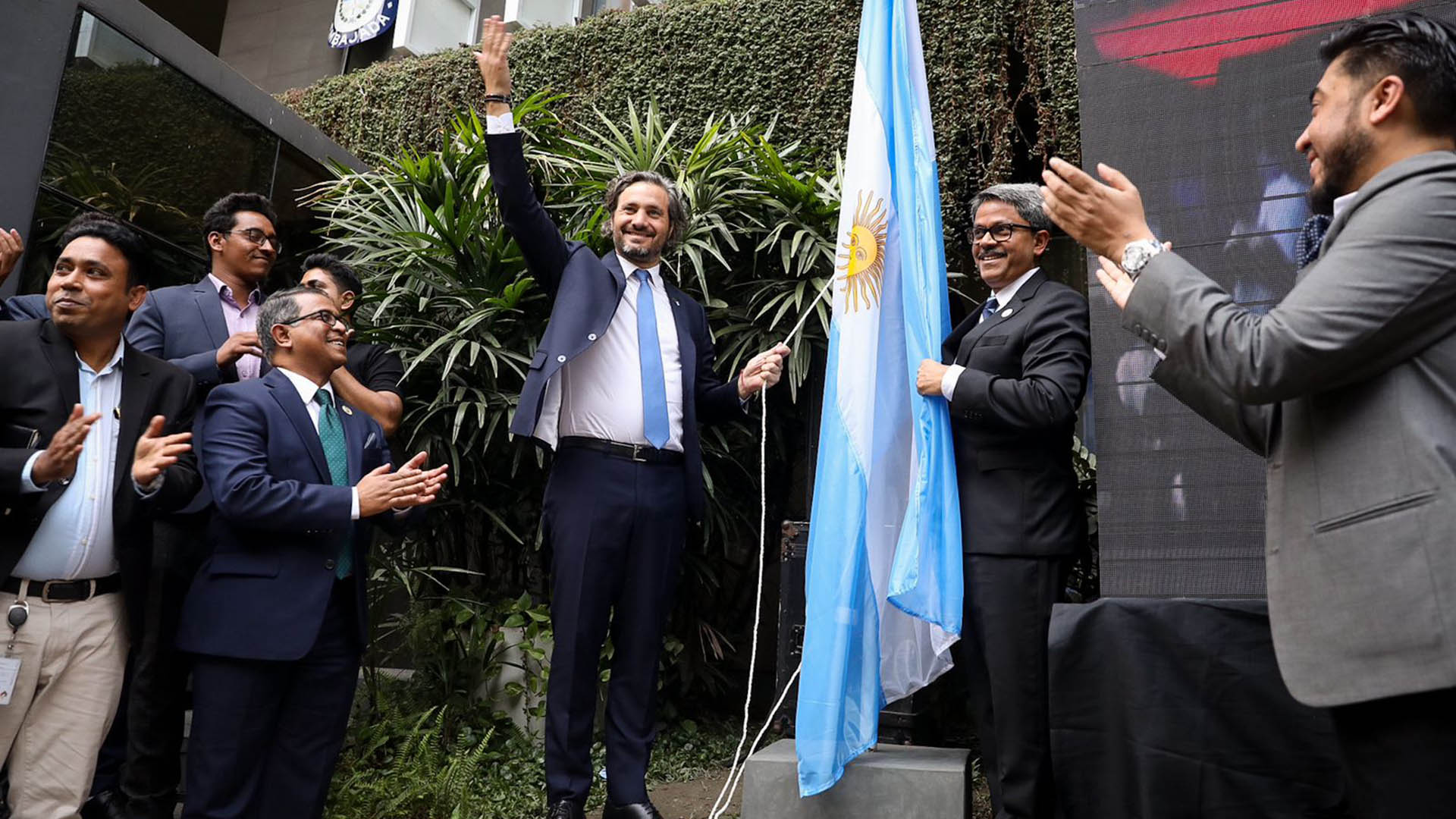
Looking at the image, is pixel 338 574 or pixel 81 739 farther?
pixel 338 574

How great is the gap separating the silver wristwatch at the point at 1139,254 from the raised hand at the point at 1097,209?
11 millimetres

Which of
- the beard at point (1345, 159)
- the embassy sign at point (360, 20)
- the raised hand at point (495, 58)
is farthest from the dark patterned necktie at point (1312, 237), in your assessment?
the embassy sign at point (360, 20)

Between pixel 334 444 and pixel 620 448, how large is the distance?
75 cm

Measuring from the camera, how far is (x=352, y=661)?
110 inches

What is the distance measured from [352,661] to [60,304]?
1.09m

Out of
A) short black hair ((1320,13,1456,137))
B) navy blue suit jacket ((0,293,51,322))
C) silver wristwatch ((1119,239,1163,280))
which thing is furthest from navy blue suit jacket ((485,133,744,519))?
short black hair ((1320,13,1456,137))

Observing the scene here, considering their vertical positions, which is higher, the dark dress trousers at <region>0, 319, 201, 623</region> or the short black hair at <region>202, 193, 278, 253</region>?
the short black hair at <region>202, 193, 278, 253</region>

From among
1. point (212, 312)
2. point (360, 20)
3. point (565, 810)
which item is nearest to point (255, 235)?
point (212, 312)

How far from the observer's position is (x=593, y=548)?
9.87 ft

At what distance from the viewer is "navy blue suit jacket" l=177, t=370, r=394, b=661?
2.55m

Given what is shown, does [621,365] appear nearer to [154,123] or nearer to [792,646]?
[792,646]

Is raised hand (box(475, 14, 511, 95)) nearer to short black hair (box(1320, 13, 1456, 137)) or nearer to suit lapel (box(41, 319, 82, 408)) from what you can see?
suit lapel (box(41, 319, 82, 408))

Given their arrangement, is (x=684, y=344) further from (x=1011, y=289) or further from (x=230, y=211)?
(x=230, y=211)

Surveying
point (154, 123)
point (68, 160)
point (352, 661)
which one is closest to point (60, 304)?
point (352, 661)
